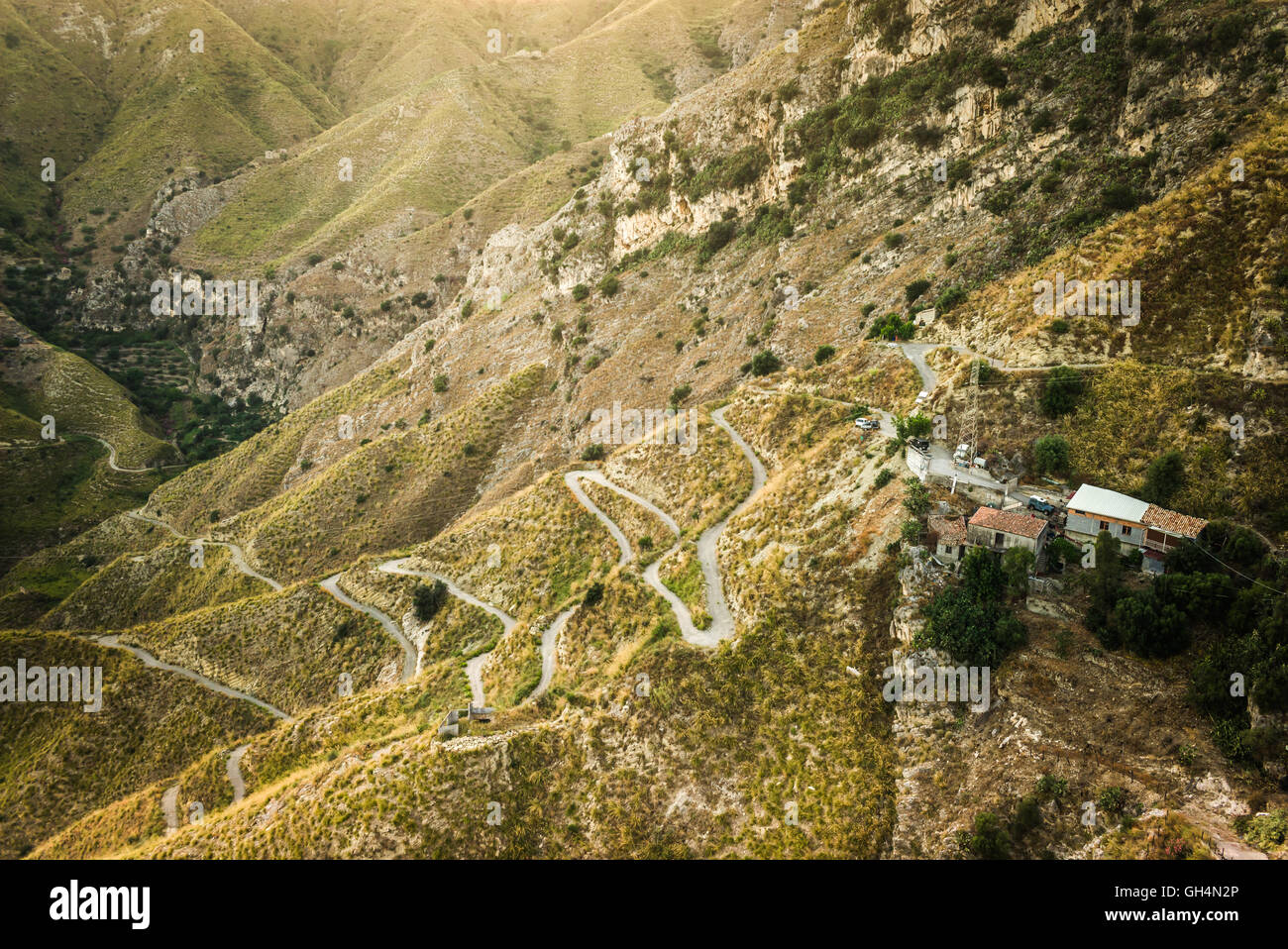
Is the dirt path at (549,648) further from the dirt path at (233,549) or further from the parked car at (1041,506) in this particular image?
the dirt path at (233,549)

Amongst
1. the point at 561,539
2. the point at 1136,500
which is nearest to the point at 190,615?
the point at 561,539

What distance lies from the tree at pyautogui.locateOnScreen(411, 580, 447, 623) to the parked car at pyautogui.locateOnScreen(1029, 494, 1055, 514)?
42.7 m

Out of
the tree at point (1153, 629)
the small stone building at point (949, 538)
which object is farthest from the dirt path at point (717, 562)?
the tree at point (1153, 629)

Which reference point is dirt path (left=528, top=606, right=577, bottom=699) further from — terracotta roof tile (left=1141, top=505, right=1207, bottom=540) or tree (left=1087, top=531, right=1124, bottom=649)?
terracotta roof tile (left=1141, top=505, right=1207, bottom=540)

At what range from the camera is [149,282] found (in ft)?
521

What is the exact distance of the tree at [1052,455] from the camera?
36.5 metres

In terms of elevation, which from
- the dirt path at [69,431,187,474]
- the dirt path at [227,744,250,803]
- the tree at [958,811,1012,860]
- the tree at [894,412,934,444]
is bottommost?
the dirt path at [227,744,250,803]

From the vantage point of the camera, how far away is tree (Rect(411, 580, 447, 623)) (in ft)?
187

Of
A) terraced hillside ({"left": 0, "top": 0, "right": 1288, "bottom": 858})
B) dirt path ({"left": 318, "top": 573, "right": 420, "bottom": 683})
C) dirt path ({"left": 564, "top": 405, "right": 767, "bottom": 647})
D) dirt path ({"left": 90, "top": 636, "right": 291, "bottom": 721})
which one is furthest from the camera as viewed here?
dirt path ({"left": 90, "top": 636, "right": 291, "bottom": 721})

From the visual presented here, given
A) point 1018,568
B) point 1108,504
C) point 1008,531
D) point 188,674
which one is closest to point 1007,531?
point 1008,531

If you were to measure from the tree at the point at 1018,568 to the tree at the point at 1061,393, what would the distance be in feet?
36.7

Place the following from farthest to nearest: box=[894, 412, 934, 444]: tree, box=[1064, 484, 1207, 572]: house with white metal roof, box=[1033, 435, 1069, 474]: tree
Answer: box=[894, 412, 934, 444]: tree
box=[1033, 435, 1069, 474]: tree
box=[1064, 484, 1207, 572]: house with white metal roof

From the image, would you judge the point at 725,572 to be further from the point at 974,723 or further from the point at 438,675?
the point at 438,675

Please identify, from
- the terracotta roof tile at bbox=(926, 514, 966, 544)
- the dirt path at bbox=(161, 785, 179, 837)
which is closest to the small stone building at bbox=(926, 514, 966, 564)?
the terracotta roof tile at bbox=(926, 514, 966, 544)
